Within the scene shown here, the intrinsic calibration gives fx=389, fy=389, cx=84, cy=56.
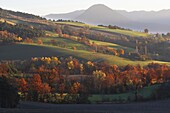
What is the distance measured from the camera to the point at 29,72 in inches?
5290

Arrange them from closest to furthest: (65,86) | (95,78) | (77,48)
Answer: (65,86) → (95,78) → (77,48)

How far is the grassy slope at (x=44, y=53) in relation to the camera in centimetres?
16588

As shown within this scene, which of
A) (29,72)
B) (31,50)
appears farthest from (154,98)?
(31,50)

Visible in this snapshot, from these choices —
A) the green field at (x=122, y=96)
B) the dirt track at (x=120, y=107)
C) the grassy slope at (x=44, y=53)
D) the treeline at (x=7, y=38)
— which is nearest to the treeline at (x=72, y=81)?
the green field at (x=122, y=96)

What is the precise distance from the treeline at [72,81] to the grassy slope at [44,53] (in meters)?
17.4

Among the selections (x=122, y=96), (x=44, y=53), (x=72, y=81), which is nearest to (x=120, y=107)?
(x=122, y=96)

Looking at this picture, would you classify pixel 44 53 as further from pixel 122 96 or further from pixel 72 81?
pixel 122 96

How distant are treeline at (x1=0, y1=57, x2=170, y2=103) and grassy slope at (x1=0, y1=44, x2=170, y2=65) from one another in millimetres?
17370

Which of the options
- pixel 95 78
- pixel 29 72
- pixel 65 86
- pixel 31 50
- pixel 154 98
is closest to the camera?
pixel 154 98

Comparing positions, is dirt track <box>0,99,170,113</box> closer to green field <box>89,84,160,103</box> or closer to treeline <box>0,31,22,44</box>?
green field <box>89,84,160,103</box>

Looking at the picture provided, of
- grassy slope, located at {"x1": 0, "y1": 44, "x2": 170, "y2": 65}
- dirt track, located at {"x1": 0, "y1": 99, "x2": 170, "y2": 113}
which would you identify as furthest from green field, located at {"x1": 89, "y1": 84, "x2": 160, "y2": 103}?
grassy slope, located at {"x1": 0, "y1": 44, "x2": 170, "y2": 65}

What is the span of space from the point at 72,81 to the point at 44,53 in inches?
2509

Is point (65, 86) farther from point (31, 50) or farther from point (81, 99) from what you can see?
point (31, 50)

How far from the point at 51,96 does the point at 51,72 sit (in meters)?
32.5
